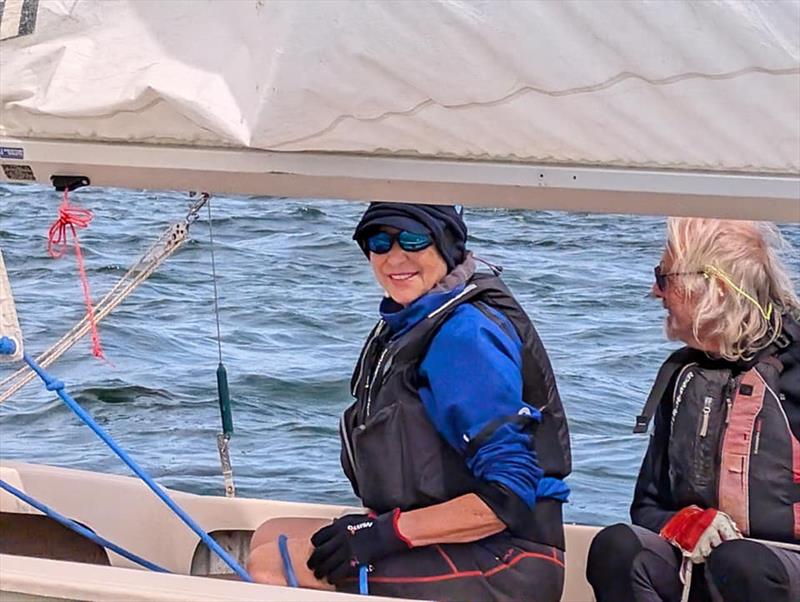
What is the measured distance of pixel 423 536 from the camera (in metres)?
2.36

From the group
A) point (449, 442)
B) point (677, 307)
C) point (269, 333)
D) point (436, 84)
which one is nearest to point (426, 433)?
point (449, 442)

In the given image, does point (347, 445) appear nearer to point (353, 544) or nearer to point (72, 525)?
point (353, 544)

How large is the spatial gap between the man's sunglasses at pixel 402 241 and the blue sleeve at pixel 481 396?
0.14 metres

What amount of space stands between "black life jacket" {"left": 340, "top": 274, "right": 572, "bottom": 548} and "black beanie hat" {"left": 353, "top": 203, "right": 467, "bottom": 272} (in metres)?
0.07

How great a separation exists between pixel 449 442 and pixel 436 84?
0.64 m

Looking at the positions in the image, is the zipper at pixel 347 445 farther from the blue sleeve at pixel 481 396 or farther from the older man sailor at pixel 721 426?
the older man sailor at pixel 721 426

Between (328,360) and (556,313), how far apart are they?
1.53 metres

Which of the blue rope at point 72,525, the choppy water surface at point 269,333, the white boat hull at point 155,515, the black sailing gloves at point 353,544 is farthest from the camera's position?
the choppy water surface at point 269,333

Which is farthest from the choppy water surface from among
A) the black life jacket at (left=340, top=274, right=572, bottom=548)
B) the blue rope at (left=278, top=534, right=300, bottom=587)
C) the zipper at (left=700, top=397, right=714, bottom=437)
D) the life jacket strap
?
the blue rope at (left=278, top=534, right=300, bottom=587)

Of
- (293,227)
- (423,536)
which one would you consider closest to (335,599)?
(423,536)

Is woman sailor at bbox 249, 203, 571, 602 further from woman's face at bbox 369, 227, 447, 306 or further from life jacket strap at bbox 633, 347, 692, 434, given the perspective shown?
life jacket strap at bbox 633, 347, 692, 434

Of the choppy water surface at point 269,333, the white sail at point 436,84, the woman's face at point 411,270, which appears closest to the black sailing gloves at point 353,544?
the woman's face at point 411,270

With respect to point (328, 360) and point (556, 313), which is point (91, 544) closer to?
point (328, 360)

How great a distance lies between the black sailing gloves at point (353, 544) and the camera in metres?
2.38
